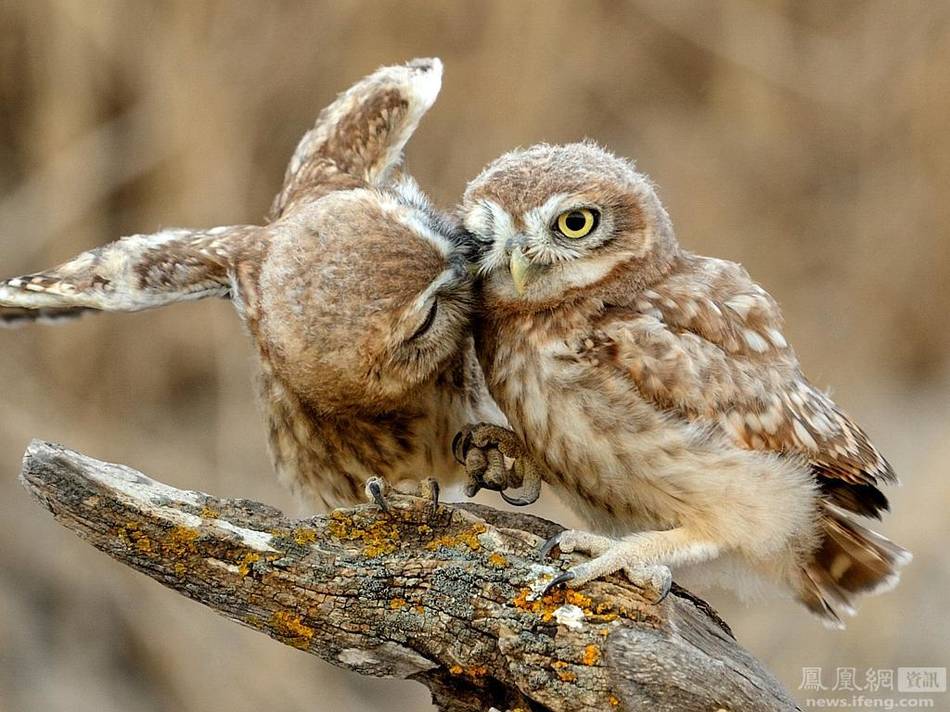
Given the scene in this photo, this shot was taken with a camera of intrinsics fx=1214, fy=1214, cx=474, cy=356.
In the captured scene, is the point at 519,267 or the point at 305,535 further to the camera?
the point at 519,267

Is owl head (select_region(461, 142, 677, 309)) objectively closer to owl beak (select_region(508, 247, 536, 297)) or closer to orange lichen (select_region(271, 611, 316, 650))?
owl beak (select_region(508, 247, 536, 297))

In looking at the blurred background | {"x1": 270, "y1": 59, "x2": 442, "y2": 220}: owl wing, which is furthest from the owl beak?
the blurred background

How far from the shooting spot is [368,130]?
12.1 feet

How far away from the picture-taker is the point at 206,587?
2328 millimetres

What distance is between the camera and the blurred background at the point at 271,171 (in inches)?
202

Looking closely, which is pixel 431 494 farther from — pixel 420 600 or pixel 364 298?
pixel 364 298

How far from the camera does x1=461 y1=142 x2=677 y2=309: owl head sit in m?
2.52

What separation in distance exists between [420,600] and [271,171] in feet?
11.2

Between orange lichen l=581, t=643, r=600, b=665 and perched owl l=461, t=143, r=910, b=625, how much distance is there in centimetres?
21

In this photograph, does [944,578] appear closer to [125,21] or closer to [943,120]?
[943,120]

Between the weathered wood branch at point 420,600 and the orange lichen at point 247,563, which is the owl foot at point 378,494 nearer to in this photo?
the weathered wood branch at point 420,600

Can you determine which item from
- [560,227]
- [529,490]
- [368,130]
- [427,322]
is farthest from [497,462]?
[368,130]

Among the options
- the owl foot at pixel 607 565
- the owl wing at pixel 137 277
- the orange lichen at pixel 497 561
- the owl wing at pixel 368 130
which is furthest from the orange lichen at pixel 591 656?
the owl wing at pixel 368 130

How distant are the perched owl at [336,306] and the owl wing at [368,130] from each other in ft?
0.22
